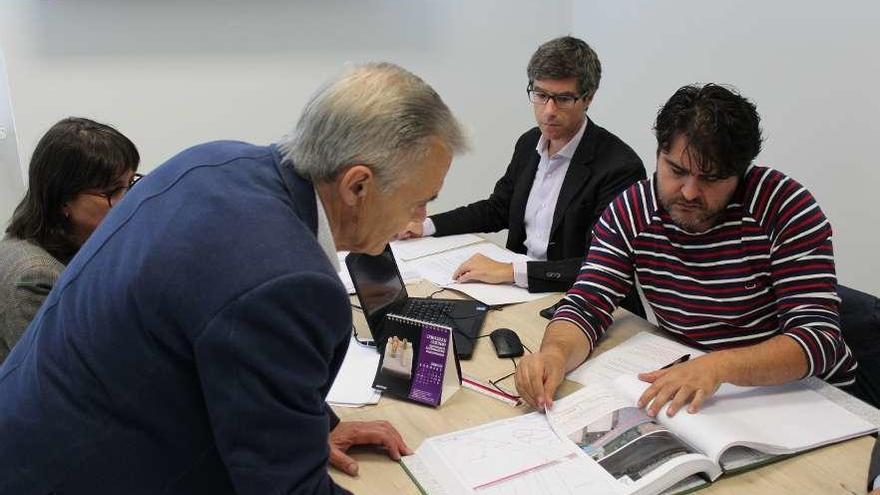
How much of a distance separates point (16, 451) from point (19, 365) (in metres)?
0.12

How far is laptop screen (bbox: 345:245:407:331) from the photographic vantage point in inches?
63.0

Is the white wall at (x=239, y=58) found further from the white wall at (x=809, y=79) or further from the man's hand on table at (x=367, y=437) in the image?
the man's hand on table at (x=367, y=437)

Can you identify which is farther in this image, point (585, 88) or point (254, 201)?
point (585, 88)

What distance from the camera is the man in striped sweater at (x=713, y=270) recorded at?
134cm

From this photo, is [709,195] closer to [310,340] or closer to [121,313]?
[310,340]

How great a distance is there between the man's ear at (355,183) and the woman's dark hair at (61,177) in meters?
0.85

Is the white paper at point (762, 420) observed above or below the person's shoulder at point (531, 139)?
below

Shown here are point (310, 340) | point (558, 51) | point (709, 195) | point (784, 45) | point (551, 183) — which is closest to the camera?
point (310, 340)

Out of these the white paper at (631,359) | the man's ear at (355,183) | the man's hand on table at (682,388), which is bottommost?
the white paper at (631,359)

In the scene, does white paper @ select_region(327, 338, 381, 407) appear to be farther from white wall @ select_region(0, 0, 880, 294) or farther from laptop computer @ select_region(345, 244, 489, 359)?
white wall @ select_region(0, 0, 880, 294)

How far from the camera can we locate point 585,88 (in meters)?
2.18

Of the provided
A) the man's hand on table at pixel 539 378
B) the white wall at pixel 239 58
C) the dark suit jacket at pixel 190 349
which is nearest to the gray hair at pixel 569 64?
the white wall at pixel 239 58

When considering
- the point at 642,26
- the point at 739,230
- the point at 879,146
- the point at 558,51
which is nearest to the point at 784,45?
the point at 879,146

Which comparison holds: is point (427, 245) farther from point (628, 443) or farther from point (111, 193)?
point (628, 443)
